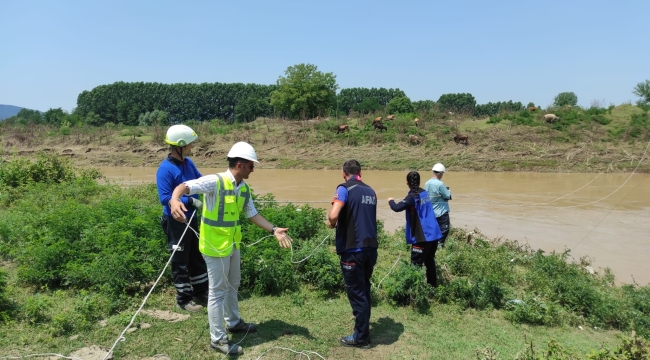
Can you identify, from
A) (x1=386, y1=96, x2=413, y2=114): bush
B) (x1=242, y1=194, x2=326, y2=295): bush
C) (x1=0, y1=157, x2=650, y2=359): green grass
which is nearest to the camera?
(x1=0, y1=157, x2=650, y2=359): green grass

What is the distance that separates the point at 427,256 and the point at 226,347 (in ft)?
9.66

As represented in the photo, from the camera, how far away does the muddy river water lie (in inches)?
381

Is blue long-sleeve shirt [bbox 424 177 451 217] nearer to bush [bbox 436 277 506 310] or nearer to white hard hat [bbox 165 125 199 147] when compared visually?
bush [bbox 436 277 506 310]

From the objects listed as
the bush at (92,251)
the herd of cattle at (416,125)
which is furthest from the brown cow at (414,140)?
the bush at (92,251)

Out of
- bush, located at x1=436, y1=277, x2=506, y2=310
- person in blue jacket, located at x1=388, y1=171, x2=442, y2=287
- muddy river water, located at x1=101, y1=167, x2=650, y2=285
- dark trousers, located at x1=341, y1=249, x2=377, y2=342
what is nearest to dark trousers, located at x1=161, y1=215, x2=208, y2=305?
dark trousers, located at x1=341, y1=249, x2=377, y2=342

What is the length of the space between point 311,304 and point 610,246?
8.04 m

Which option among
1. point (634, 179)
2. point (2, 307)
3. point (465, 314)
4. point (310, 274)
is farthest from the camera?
point (634, 179)

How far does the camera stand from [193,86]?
270 feet

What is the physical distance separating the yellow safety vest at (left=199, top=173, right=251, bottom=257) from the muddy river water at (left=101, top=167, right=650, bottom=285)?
20.9 feet

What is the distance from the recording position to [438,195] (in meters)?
7.19

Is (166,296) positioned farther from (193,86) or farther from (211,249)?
(193,86)

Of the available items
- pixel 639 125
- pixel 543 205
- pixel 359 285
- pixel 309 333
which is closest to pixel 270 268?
pixel 309 333

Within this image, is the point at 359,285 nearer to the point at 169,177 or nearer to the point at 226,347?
the point at 226,347

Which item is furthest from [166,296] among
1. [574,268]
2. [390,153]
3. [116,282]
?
[390,153]
